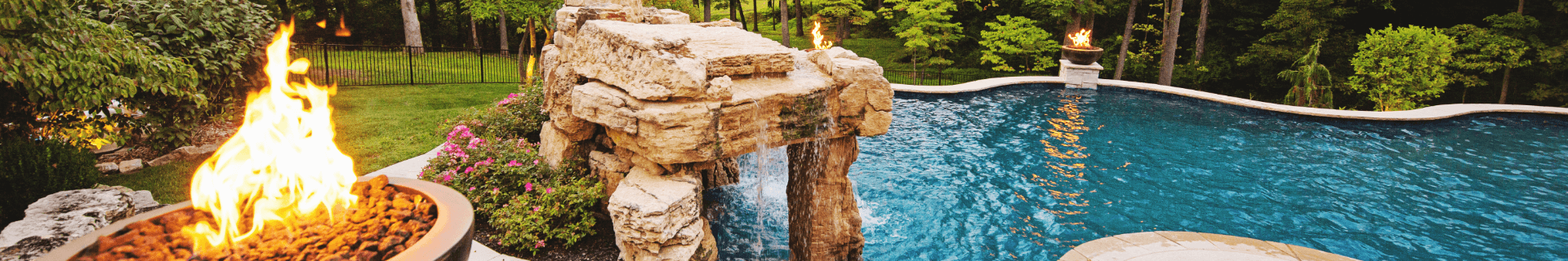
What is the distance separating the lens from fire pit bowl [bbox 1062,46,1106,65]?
1619 centimetres

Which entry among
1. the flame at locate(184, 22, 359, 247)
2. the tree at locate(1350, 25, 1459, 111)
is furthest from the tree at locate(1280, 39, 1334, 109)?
the flame at locate(184, 22, 359, 247)

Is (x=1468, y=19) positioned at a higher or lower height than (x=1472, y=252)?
higher

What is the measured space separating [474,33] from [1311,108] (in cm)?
2317

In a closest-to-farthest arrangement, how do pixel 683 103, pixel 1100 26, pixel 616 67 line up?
1. pixel 683 103
2. pixel 616 67
3. pixel 1100 26

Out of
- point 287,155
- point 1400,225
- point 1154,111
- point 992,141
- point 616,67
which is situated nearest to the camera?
point 287,155

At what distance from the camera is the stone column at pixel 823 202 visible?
576 cm

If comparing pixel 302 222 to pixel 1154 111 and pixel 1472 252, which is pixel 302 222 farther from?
pixel 1154 111

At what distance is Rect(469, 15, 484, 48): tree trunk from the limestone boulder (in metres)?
18.9

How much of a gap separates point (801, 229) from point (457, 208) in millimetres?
3284

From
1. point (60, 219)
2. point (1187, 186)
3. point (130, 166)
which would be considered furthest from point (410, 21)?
point (1187, 186)

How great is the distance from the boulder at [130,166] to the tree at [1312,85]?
744 inches

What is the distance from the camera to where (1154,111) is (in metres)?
13.8

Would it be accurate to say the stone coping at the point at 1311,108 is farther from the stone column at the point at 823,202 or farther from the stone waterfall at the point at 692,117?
the stone waterfall at the point at 692,117

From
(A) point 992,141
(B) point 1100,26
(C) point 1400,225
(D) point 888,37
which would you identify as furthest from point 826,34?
(C) point 1400,225
